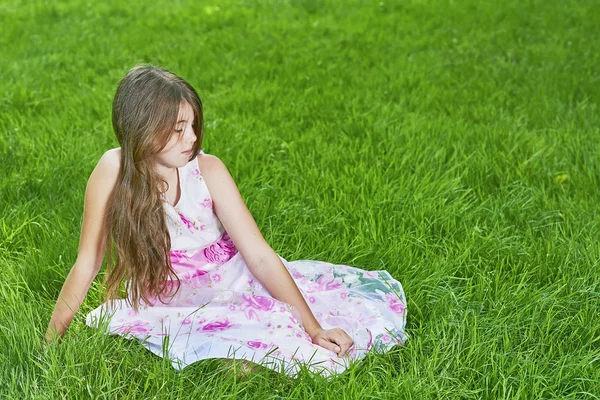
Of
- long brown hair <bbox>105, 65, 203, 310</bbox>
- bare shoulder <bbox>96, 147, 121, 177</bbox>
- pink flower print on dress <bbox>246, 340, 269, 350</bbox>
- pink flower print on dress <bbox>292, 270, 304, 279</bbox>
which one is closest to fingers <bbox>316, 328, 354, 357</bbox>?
pink flower print on dress <bbox>246, 340, 269, 350</bbox>

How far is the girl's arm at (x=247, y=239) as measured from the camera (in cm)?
253

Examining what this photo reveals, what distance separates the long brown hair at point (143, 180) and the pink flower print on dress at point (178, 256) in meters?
0.08

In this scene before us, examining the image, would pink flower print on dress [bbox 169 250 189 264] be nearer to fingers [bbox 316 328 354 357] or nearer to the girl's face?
the girl's face

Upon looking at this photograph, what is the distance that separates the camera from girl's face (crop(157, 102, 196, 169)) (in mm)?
2404

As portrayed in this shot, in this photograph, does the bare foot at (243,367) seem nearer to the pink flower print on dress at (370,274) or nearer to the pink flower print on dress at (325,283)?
the pink flower print on dress at (325,283)

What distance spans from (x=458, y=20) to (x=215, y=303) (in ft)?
16.9

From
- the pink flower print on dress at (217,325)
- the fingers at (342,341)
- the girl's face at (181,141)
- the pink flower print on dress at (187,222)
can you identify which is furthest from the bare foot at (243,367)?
the girl's face at (181,141)

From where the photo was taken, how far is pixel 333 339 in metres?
2.40

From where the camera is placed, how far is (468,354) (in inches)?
92.5

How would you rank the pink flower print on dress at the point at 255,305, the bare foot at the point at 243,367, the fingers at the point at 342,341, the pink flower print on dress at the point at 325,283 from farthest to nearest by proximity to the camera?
the pink flower print on dress at the point at 325,283, the pink flower print on dress at the point at 255,305, the fingers at the point at 342,341, the bare foot at the point at 243,367

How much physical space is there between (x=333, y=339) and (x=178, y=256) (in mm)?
611

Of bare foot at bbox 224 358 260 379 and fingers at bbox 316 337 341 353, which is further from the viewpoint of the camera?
fingers at bbox 316 337 341 353

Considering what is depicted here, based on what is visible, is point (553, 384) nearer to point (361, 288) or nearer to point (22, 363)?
point (361, 288)

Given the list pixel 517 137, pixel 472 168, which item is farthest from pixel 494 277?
pixel 517 137
